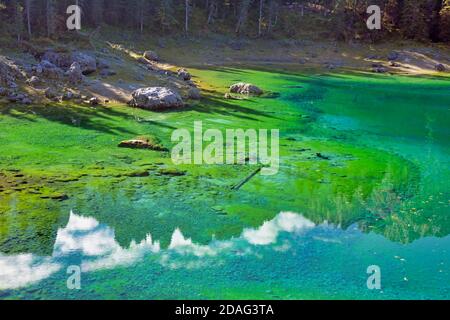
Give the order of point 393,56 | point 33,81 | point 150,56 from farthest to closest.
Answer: point 393,56, point 150,56, point 33,81

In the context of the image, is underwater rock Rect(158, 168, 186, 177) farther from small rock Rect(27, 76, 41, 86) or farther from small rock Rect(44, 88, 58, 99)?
small rock Rect(27, 76, 41, 86)

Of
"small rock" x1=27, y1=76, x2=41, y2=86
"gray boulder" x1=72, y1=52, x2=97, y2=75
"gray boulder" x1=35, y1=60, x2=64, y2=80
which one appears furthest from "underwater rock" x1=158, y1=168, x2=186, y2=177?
"gray boulder" x1=72, y1=52, x2=97, y2=75

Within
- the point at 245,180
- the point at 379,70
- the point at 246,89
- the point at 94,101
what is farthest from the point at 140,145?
the point at 379,70

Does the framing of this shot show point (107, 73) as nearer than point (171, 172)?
No

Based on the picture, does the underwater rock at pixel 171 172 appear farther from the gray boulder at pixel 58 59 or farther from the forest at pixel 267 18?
the forest at pixel 267 18

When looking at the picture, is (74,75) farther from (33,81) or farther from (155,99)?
(155,99)

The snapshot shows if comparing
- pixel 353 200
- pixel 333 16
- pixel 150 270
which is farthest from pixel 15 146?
pixel 333 16
